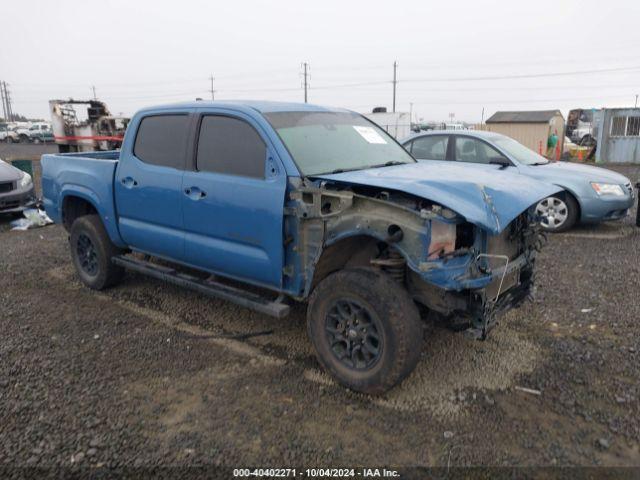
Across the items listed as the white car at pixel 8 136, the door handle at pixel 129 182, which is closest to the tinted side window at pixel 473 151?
the door handle at pixel 129 182

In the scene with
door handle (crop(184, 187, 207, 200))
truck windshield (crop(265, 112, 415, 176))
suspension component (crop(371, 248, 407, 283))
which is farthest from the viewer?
door handle (crop(184, 187, 207, 200))

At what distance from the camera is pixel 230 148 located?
13.2 ft

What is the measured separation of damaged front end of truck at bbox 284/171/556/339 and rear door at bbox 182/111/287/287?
14cm

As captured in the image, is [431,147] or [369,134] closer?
[369,134]

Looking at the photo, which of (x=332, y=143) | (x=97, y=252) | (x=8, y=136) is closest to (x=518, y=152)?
(x=332, y=143)

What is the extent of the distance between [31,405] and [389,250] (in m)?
2.59

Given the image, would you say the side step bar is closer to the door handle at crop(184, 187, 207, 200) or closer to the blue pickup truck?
the blue pickup truck

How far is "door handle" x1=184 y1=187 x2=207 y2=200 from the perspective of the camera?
13.4 feet

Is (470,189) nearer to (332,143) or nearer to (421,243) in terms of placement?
(421,243)

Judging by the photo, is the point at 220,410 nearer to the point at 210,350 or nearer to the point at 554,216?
the point at 210,350

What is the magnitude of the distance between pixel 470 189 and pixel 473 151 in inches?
203

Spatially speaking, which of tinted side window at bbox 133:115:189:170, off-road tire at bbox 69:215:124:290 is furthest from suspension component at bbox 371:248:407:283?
off-road tire at bbox 69:215:124:290

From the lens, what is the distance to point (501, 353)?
4.05m

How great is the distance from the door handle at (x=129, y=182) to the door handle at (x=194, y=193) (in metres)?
0.75
